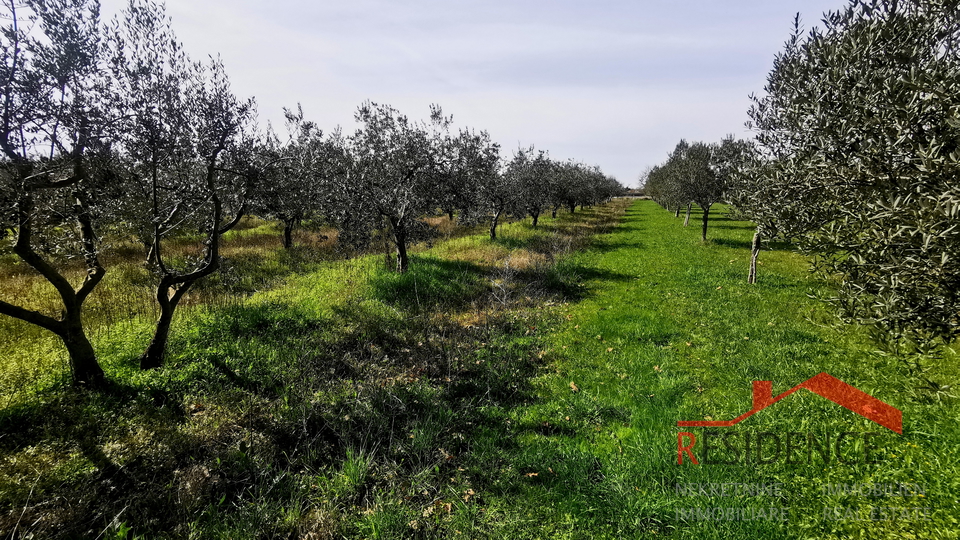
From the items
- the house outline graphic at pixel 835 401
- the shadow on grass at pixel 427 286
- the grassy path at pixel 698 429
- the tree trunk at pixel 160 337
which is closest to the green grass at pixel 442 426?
the grassy path at pixel 698 429

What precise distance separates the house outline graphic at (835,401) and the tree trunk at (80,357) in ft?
40.4

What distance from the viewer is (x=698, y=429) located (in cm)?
687

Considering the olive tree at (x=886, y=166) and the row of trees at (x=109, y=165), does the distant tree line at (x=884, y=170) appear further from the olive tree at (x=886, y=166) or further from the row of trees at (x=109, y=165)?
the row of trees at (x=109, y=165)

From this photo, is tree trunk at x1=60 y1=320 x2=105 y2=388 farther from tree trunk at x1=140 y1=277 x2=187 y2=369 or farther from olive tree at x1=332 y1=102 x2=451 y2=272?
olive tree at x1=332 y1=102 x2=451 y2=272

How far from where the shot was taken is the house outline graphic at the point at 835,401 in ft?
22.1

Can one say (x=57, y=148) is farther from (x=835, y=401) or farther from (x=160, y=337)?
(x=835, y=401)

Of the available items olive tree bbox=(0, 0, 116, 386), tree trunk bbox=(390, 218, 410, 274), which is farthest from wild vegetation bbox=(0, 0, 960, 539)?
tree trunk bbox=(390, 218, 410, 274)

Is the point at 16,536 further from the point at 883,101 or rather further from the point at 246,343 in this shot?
the point at 883,101

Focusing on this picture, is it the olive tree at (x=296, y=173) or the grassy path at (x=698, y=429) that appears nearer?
the grassy path at (x=698, y=429)

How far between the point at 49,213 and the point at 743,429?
50.8ft

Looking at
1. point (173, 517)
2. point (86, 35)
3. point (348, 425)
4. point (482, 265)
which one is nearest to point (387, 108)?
point (482, 265)

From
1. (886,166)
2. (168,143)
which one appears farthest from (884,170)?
(168,143)

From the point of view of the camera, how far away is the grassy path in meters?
5.07

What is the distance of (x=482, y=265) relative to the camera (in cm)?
2061
